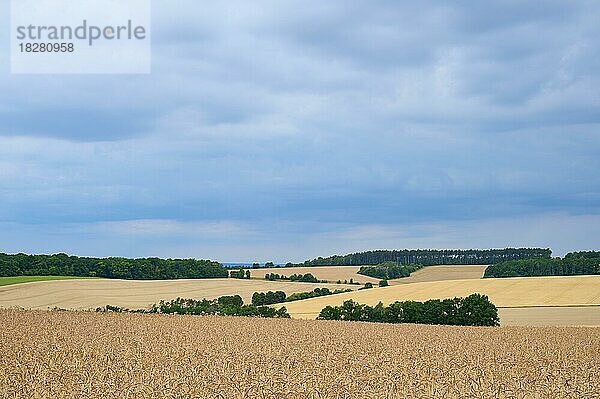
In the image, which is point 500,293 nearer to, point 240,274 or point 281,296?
point 281,296

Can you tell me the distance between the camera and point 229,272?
82125mm

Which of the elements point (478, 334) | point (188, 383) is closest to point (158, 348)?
point (188, 383)

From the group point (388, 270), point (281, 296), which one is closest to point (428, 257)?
point (388, 270)

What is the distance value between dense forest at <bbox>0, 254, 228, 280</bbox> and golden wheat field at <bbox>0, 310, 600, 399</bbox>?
47013 millimetres

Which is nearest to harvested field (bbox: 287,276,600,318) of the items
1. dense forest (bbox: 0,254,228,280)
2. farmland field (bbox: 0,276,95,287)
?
dense forest (bbox: 0,254,228,280)

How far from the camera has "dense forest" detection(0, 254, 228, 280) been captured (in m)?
71.1

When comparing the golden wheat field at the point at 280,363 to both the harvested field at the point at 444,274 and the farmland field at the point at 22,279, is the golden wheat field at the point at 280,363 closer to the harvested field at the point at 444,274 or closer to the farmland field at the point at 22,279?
the farmland field at the point at 22,279

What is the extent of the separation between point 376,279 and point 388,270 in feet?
20.9

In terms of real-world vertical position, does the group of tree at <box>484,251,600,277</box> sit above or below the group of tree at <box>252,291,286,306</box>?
above

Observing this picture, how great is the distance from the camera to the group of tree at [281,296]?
6363 centimetres

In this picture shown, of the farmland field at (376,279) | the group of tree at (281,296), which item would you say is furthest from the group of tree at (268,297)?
the farmland field at (376,279)

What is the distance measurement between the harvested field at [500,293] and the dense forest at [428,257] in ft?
90.1

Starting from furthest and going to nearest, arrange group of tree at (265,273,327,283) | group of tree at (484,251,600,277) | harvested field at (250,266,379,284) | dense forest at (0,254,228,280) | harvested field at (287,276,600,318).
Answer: harvested field at (250,266,379,284) → group of tree at (265,273,327,283) → group of tree at (484,251,600,277) → dense forest at (0,254,228,280) → harvested field at (287,276,600,318)

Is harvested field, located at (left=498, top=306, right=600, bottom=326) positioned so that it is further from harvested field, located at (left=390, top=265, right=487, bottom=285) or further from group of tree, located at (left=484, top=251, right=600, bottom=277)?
harvested field, located at (left=390, top=265, right=487, bottom=285)
